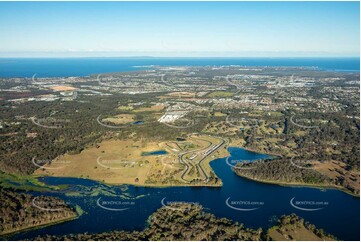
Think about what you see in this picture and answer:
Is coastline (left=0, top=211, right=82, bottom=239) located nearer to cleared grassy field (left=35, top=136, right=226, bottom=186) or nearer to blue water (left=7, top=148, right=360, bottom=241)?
blue water (left=7, top=148, right=360, bottom=241)

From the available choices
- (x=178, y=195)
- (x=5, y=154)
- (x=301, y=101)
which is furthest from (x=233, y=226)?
(x=301, y=101)

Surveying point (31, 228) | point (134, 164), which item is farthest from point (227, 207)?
Result: point (31, 228)

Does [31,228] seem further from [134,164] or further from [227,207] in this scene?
[227,207]

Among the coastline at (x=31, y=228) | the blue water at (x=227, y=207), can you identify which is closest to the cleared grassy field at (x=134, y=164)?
the blue water at (x=227, y=207)

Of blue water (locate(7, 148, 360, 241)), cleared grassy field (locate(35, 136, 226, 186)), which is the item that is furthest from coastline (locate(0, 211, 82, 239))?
cleared grassy field (locate(35, 136, 226, 186))

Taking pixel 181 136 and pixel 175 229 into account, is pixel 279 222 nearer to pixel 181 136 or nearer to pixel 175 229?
pixel 175 229

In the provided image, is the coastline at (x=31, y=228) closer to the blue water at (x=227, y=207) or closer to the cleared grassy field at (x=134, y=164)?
the blue water at (x=227, y=207)

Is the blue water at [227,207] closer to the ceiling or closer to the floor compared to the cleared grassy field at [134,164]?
closer to the floor

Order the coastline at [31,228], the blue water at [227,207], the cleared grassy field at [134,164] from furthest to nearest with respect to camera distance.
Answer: the cleared grassy field at [134,164] → the blue water at [227,207] → the coastline at [31,228]
